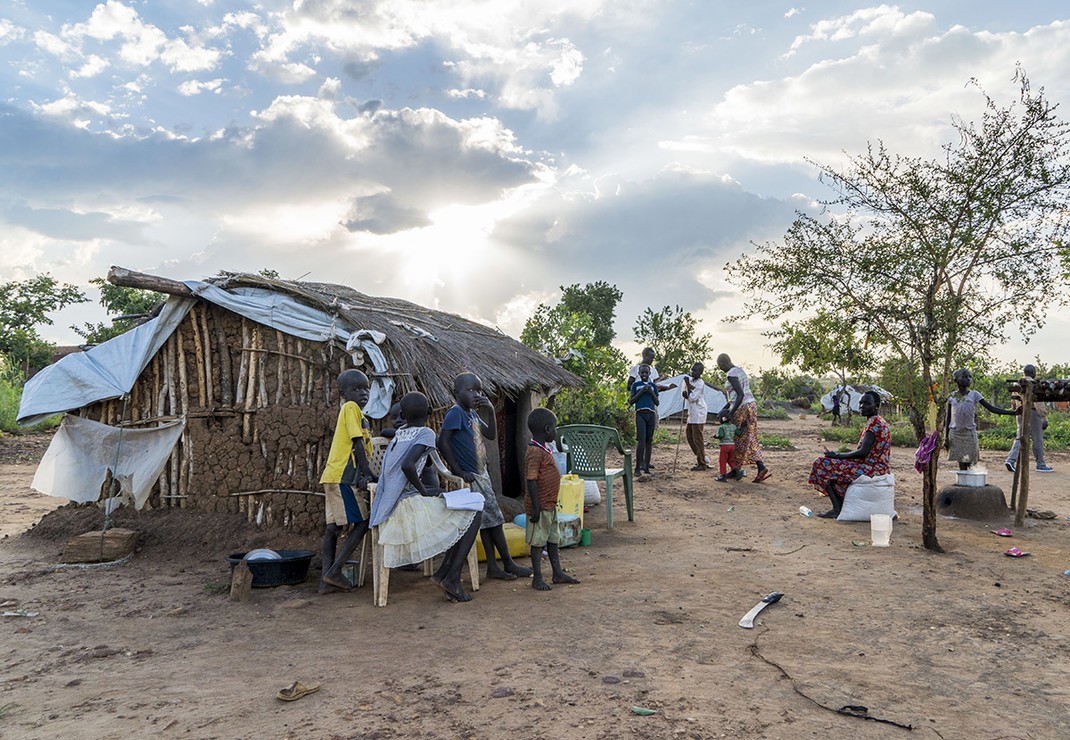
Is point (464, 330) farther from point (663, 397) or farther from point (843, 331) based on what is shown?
point (663, 397)

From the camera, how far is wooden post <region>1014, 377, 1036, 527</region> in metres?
7.86

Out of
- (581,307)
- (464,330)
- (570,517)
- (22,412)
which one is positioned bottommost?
(570,517)

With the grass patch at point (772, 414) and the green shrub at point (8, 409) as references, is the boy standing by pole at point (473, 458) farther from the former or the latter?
the grass patch at point (772, 414)

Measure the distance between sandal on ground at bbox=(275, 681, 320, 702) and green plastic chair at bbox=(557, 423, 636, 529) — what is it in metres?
4.48

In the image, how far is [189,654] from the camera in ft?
14.5

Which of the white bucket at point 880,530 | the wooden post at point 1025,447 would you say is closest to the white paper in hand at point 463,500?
the white bucket at point 880,530

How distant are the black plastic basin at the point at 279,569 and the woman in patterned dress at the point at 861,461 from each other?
5361 millimetres

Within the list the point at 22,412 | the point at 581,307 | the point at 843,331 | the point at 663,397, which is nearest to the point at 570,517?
the point at 843,331

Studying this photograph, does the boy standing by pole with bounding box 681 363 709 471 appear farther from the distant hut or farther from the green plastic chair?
the distant hut

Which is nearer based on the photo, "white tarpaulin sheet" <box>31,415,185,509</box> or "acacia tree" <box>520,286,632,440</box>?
"white tarpaulin sheet" <box>31,415,185,509</box>

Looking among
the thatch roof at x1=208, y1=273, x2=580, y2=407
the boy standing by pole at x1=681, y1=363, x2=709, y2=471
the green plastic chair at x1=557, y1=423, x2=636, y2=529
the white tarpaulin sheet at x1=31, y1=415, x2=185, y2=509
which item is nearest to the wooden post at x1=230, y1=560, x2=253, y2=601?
the thatch roof at x1=208, y1=273, x2=580, y2=407

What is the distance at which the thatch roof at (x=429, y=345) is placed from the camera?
275 inches

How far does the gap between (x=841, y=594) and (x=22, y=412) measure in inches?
293

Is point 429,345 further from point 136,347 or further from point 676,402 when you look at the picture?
point 676,402
